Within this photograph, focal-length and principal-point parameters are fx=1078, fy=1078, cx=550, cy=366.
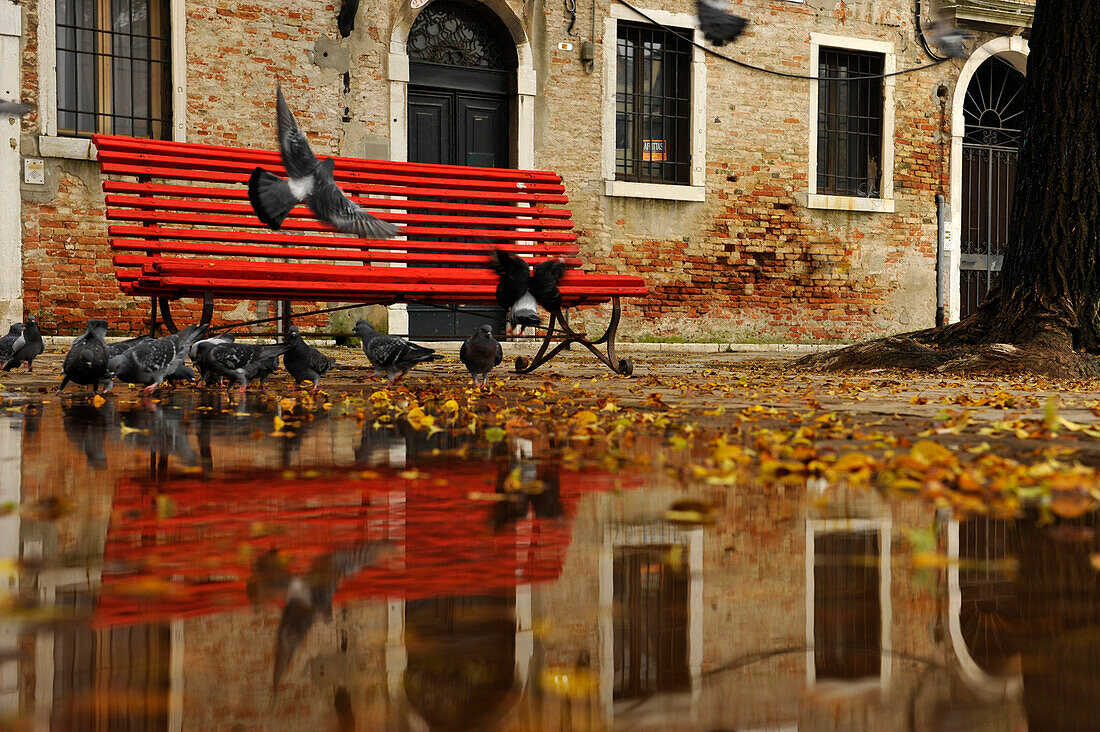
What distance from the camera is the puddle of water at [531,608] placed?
108 centimetres

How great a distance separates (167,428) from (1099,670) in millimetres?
3209

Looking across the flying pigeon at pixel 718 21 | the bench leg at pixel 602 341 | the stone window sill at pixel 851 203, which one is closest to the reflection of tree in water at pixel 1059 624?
the bench leg at pixel 602 341

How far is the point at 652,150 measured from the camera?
549 inches

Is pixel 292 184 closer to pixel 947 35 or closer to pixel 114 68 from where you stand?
pixel 114 68

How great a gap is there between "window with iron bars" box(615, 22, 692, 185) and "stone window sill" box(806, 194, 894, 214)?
1952 millimetres

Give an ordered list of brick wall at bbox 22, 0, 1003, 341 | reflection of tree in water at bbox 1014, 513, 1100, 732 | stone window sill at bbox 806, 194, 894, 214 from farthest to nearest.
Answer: stone window sill at bbox 806, 194, 894, 214 → brick wall at bbox 22, 0, 1003, 341 → reflection of tree in water at bbox 1014, 513, 1100, 732

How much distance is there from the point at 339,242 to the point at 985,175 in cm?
1214

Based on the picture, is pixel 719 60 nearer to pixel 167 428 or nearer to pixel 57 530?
pixel 167 428

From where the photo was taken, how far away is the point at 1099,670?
3.79 feet

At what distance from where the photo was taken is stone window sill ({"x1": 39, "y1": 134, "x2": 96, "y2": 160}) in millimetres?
10773

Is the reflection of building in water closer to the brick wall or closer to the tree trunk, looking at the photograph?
the tree trunk

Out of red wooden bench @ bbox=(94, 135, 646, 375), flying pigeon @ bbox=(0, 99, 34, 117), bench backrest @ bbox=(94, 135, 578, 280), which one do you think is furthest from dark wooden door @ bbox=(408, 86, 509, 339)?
flying pigeon @ bbox=(0, 99, 34, 117)

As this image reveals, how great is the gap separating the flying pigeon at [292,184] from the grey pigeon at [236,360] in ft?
2.17

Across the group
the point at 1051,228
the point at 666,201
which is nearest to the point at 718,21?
the point at 666,201
